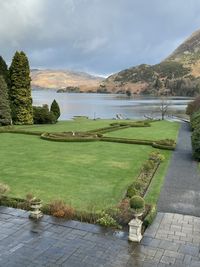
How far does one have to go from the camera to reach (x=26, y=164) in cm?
2248

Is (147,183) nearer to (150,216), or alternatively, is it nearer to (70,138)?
(150,216)

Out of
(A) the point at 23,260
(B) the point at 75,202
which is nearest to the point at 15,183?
(B) the point at 75,202

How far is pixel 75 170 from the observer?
21141mm

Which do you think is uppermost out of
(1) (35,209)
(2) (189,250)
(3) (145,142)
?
(3) (145,142)

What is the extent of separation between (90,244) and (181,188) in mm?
8227

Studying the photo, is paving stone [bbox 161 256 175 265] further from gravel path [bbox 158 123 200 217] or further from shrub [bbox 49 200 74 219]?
shrub [bbox 49 200 74 219]

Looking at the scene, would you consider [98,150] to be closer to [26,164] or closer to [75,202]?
[26,164]

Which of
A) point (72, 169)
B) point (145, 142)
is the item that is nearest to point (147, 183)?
point (72, 169)

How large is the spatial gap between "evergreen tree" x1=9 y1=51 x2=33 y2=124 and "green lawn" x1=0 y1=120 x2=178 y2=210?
1919 centimetres

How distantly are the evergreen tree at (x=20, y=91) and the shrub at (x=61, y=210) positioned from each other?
3829cm

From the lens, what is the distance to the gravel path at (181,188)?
15.2 m

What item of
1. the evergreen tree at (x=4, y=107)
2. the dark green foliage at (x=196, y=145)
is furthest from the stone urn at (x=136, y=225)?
the evergreen tree at (x=4, y=107)

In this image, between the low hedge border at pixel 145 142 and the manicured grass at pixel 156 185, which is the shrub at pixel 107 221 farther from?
the low hedge border at pixel 145 142

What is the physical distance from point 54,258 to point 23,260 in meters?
0.93
